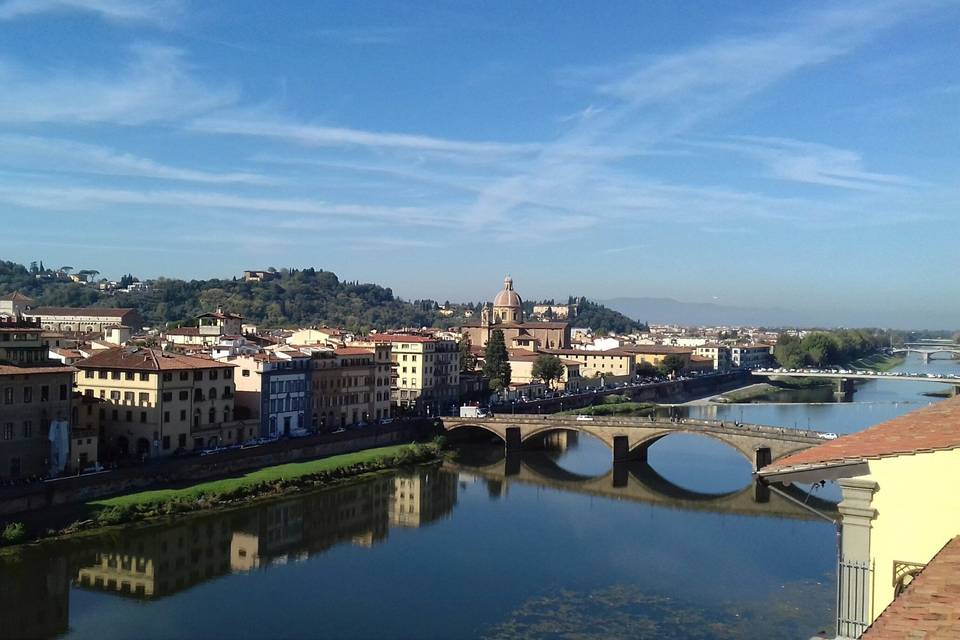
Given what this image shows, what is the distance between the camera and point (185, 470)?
105ft

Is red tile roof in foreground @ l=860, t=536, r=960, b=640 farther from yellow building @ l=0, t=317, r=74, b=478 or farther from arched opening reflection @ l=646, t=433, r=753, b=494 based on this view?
arched opening reflection @ l=646, t=433, r=753, b=494

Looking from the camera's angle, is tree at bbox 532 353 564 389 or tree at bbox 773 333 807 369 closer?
tree at bbox 532 353 564 389

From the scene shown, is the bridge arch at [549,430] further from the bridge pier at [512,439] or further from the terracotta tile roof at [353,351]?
the terracotta tile roof at [353,351]

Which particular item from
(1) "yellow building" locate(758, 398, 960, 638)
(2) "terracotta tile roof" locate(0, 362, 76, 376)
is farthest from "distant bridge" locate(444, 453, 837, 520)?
(1) "yellow building" locate(758, 398, 960, 638)

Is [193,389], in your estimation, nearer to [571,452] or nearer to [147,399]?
[147,399]

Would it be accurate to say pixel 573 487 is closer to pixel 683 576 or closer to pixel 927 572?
pixel 683 576

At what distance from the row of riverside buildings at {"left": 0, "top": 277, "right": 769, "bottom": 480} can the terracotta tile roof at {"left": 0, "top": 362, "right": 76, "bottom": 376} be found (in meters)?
0.04

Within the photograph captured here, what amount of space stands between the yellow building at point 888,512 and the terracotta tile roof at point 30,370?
85.7 ft

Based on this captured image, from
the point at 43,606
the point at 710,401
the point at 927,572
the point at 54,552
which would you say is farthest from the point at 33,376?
the point at 710,401

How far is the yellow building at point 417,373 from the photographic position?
180 feet

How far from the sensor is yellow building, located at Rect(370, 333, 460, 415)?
54.8 meters

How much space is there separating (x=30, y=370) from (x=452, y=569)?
1468 centimetres

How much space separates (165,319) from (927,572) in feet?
421

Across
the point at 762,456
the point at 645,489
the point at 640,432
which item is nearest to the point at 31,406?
the point at 645,489
